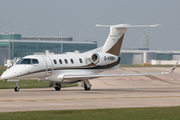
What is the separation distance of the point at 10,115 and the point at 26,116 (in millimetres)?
734

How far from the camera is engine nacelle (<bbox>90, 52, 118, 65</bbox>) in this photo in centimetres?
3503

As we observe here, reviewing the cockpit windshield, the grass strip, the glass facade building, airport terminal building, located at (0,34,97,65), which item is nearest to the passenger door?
the cockpit windshield

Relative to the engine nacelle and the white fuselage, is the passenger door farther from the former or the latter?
the engine nacelle

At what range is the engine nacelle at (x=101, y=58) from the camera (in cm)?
3503

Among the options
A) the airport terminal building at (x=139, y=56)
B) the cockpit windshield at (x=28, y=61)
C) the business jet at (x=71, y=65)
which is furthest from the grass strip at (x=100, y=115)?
the airport terminal building at (x=139, y=56)

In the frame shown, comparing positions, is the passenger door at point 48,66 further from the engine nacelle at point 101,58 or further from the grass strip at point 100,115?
the grass strip at point 100,115

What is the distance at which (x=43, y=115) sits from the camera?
1603 cm

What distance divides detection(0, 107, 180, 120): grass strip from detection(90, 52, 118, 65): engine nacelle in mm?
17344

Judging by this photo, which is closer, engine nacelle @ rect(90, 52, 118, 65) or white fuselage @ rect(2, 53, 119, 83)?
white fuselage @ rect(2, 53, 119, 83)

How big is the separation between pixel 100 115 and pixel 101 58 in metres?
19.2

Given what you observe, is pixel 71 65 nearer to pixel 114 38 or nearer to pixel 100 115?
pixel 114 38

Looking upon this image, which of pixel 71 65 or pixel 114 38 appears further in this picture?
pixel 114 38

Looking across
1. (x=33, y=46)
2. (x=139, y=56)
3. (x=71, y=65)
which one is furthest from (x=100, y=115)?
(x=139, y=56)

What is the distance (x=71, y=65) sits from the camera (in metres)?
33.6
